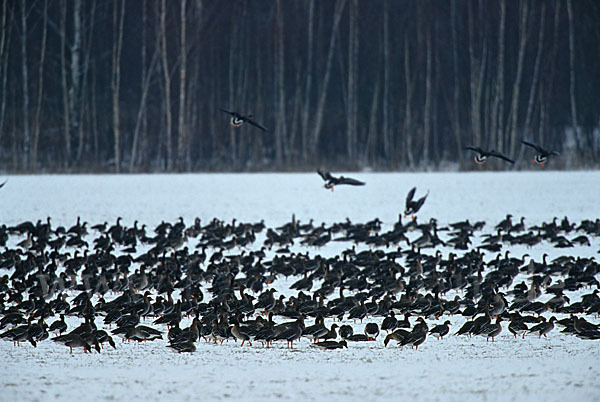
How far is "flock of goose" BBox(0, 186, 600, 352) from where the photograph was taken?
10.4m

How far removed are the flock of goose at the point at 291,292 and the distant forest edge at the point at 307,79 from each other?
14.0m

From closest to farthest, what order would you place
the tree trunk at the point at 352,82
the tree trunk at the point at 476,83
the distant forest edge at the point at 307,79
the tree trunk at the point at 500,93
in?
the tree trunk at the point at 500,93 < the tree trunk at the point at 476,83 < the distant forest edge at the point at 307,79 < the tree trunk at the point at 352,82

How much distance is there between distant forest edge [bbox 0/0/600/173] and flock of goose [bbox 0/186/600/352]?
1396cm

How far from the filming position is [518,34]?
39.4 meters

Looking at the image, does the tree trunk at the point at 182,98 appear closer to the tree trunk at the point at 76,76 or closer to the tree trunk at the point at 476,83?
the tree trunk at the point at 76,76

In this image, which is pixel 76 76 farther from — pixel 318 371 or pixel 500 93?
pixel 318 371

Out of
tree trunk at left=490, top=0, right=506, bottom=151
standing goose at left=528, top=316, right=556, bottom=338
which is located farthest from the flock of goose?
tree trunk at left=490, top=0, right=506, bottom=151

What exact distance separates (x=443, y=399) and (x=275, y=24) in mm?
33389

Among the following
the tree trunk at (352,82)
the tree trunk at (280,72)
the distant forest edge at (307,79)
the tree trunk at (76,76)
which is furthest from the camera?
the tree trunk at (352,82)

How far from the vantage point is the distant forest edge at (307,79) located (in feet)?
118

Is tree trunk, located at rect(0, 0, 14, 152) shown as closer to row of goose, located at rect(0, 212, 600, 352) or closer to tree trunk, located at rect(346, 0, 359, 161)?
row of goose, located at rect(0, 212, 600, 352)

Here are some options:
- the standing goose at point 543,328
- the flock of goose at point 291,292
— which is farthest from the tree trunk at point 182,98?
the standing goose at point 543,328

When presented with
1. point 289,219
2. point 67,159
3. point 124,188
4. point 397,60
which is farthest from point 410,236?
point 397,60

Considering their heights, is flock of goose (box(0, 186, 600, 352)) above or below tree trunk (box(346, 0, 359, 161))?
below
